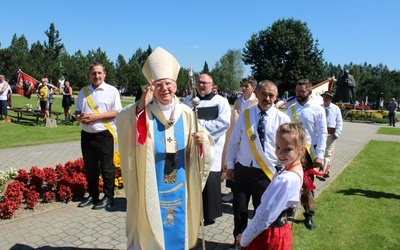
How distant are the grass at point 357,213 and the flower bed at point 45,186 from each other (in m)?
4.03

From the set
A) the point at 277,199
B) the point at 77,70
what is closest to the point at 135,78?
the point at 77,70

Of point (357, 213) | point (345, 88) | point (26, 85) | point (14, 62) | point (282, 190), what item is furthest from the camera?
point (14, 62)

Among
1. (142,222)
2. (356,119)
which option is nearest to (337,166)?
(142,222)

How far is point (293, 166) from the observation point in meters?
2.72

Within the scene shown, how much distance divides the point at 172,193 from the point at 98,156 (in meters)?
2.84

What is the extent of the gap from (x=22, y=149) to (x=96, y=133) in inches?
277

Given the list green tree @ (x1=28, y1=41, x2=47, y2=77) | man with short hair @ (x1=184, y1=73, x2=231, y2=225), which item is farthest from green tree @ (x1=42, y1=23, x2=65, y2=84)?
man with short hair @ (x1=184, y1=73, x2=231, y2=225)

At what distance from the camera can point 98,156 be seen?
6.08 m

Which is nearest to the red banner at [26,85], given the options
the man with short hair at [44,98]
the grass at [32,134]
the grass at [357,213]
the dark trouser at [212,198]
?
the man with short hair at [44,98]

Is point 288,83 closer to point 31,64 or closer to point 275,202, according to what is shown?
point 31,64

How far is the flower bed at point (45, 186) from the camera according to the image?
19.4ft

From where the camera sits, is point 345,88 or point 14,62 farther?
point 14,62

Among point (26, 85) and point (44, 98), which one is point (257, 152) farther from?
point (26, 85)

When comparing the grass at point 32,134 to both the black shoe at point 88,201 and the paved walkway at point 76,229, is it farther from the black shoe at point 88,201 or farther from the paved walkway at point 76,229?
the paved walkway at point 76,229
